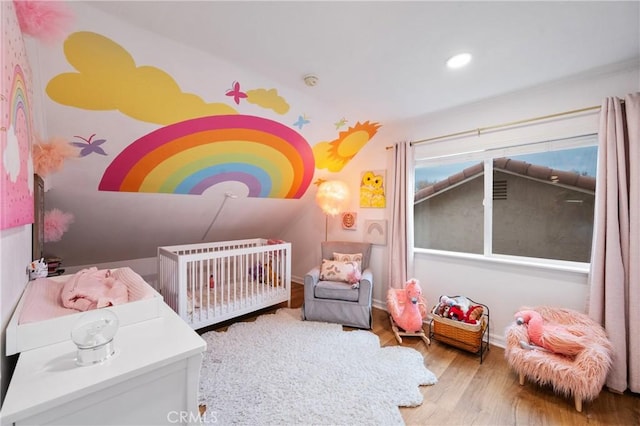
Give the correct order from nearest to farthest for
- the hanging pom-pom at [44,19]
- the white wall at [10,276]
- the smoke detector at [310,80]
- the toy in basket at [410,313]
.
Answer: the white wall at [10,276] → the hanging pom-pom at [44,19] → the smoke detector at [310,80] → the toy in basket at [410,313]

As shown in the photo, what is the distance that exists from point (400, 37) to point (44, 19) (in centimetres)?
181

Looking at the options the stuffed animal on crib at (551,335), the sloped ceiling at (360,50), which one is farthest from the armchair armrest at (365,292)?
the sloped ceiling at (360,50)

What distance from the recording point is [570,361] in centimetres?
172

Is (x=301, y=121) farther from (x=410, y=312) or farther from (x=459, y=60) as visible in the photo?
(x=410, y=312)

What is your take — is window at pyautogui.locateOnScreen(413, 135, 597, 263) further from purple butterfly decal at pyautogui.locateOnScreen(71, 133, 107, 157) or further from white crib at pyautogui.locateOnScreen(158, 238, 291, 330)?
purple butterfly decal at pyautogui.locateOnScreen(71, 133, 107, 157)

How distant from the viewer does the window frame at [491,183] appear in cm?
215

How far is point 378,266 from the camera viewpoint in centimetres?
331

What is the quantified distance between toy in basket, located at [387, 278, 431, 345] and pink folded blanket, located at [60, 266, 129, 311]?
7.32 feet

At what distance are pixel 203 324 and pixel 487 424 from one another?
228 cm

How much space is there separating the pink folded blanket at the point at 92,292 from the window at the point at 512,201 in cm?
287

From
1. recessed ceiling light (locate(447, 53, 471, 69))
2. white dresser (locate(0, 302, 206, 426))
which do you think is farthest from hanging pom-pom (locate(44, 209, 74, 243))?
recessed ceiling light (locate(447, 53, 471, 69))

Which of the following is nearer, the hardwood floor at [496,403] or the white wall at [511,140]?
the hardwood floor at [496,403]

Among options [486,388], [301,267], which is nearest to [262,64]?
[486,388]

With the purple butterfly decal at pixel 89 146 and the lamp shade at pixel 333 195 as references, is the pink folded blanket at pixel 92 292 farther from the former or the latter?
the lamp shade at pixel 333 195
